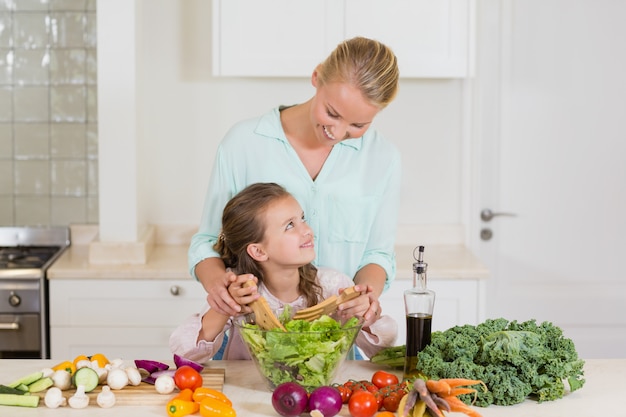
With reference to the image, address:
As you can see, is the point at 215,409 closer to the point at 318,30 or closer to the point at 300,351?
the point at 300,351

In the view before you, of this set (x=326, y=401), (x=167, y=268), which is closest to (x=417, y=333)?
(x=326, y=401)

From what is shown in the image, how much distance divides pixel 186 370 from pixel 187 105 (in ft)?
7.14

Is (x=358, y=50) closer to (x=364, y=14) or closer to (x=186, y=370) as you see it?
(x=186, y=370)

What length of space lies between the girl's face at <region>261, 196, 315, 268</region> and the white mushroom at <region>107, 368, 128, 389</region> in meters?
0.51

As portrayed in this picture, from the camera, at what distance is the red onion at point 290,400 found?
178 cm

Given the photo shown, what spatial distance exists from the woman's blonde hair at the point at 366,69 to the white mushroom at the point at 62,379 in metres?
0.88

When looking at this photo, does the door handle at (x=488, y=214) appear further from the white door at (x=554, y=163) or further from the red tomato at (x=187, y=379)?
the red tomato at (x=187, y=379)

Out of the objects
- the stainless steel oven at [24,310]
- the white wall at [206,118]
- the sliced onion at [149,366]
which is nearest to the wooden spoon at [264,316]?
the sliced onion at [149,366]

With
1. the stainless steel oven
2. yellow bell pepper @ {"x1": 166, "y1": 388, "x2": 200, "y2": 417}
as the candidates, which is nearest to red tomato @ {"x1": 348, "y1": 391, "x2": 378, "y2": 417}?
yellow bell pepper @ {"x1": 166, "y1": 388, "x2": 200, "y2": 417}

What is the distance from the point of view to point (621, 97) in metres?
4.09

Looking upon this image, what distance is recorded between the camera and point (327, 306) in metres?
1.98

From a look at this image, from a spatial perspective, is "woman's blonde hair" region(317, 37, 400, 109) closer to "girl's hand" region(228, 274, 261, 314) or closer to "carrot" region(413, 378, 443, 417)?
"girl's hand" region(228, 274, 261, 314)

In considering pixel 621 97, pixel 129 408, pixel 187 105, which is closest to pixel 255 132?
pixel 129 408

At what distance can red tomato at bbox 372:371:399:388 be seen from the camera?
196cm
